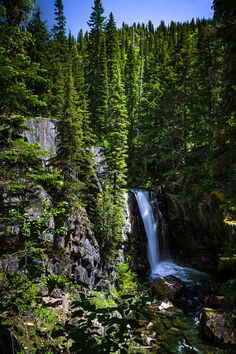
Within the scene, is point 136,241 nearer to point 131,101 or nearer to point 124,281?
point 124,281

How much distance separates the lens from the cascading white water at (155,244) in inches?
936

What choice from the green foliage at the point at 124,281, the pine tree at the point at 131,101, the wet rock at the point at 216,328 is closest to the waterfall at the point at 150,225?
the green foliage at the point at 124,281

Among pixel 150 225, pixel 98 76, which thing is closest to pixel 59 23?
pixel 98 76

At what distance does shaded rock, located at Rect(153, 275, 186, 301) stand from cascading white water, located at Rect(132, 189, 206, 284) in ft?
11.4

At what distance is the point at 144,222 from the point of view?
25.8 metres

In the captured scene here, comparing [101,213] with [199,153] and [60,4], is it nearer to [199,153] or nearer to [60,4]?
[199,153]

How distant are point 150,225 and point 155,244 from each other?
167 centimetres

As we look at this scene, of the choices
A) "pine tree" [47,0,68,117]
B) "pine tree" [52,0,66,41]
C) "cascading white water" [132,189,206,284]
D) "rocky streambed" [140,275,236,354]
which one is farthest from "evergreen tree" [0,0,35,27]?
"pine tree" [52,0,66,41]

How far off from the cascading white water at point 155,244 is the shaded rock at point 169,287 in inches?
137

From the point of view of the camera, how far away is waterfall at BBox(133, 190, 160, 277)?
25.1m

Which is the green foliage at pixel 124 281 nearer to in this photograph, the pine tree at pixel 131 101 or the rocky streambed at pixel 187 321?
the rocky streambed at pixel 187 321

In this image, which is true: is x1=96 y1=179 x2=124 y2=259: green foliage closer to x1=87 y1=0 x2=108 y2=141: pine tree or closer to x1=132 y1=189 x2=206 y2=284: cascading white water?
x1=132 y1=189 x2=206 y2=284: cascading white water

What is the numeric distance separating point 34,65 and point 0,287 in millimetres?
5306

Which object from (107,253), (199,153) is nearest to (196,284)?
(107,253)
